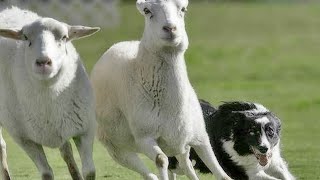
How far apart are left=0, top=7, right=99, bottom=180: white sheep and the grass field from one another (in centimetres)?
186

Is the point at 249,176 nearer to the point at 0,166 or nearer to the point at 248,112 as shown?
the point at 248,112

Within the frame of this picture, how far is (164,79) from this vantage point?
9.37m

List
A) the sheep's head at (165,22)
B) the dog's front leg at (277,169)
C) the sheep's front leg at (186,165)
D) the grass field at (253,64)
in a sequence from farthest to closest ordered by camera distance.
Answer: the grass field at (253,64), the dog's front leg at (277,169), the sheep's front leg at (186,165), the sheep's head at (165,22)

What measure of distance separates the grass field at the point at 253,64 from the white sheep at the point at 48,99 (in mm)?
1856

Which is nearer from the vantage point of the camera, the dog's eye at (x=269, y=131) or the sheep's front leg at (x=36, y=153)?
the sheep's front leg at (x=36, y=153)

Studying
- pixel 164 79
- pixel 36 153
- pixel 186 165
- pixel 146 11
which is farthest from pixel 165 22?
pixel 36 153

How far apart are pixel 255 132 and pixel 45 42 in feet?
7.02

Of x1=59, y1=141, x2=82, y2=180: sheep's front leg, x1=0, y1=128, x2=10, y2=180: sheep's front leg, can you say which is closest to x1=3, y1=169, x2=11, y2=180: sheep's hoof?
x1=0, y1=128, x2=10, y2=180: sheep's front leg

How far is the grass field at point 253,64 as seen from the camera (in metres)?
13.1

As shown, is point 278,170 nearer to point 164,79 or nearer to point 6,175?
point 164,79

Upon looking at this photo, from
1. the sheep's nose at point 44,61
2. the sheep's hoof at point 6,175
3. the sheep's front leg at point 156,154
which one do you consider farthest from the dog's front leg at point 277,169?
the sheep's nose at point 44,61

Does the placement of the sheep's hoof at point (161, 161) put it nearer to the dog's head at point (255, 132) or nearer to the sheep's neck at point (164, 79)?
the sheep's neck at point (164, 79)

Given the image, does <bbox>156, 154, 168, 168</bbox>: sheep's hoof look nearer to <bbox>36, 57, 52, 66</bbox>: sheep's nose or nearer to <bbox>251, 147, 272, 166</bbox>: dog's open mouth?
<bbox>36, 57, 52, 66</bbox>: sheep's nose

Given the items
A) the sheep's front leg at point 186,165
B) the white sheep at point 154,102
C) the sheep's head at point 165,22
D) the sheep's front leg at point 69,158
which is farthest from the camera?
the sheep's front leg at point 69,158
